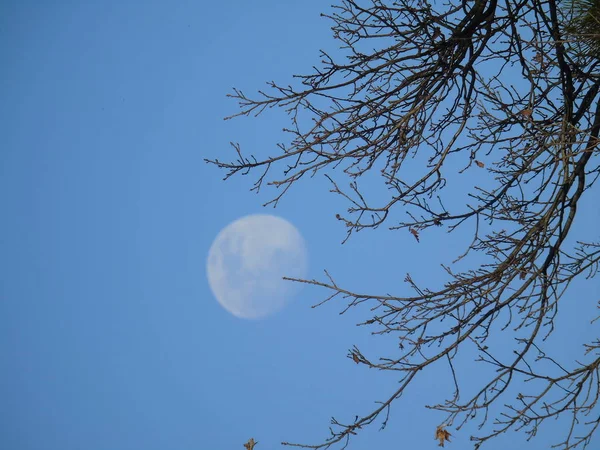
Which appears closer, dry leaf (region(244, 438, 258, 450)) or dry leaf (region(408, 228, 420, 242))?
dry leaf (region(244, 438, 258, 450))

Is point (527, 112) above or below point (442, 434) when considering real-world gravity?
above

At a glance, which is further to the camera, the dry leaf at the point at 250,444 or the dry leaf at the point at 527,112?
the dry leaf at the point at 527,112

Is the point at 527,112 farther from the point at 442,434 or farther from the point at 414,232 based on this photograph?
the point at 442,434

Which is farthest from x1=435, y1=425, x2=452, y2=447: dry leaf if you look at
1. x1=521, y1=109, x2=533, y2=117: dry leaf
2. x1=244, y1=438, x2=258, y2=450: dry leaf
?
x1=521, y1=109, x2=533, y2=117: dry leaf

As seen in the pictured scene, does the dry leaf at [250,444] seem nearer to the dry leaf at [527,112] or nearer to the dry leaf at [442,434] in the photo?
the dry leaf at [442,434]

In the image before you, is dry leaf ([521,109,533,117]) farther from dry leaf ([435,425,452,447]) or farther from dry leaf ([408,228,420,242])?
dry leaf ([435,425,452,447])

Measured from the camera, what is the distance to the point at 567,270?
3725 mm

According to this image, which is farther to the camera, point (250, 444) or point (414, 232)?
point (414, 232)

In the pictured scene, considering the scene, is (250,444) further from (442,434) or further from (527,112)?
(527,112)

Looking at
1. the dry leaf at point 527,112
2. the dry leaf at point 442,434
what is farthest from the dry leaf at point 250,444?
the dry leaf at point 527,112

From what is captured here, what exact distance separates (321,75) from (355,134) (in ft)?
1.49

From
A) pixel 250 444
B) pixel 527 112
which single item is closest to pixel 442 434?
pixel 250 444

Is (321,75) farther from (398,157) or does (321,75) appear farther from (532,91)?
(532,91)

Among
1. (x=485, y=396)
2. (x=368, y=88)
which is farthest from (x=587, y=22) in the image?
(x=485, y=396)
